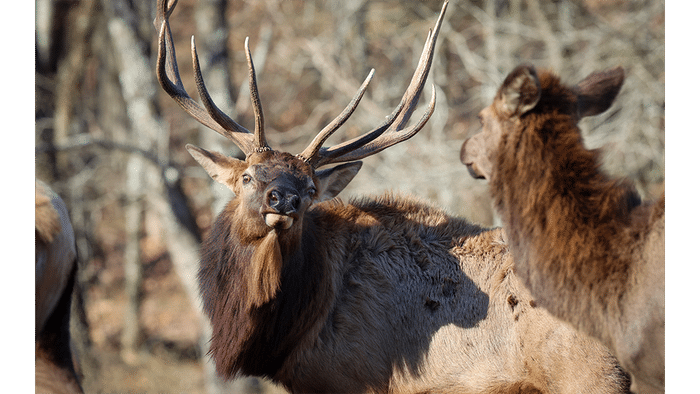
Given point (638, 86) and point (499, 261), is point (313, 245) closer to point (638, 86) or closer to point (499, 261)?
point (499, 261)

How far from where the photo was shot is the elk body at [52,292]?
3412 mm

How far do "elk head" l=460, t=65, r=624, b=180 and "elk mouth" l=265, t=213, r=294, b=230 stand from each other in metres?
1.08

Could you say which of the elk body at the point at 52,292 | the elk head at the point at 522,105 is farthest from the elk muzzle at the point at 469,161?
the elk body at the point at 52,292

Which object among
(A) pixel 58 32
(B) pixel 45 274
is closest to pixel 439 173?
(B) pixel 45 274

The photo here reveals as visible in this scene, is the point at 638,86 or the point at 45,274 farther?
the point at 638,86

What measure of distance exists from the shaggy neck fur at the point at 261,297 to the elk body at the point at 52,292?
86cm

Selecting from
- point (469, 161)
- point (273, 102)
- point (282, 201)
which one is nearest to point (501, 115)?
point (469, 161)

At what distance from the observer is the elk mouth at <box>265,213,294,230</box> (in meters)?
3.21

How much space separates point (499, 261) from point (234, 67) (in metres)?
11.2

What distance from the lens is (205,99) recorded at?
370 centimetres

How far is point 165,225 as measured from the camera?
286 inches

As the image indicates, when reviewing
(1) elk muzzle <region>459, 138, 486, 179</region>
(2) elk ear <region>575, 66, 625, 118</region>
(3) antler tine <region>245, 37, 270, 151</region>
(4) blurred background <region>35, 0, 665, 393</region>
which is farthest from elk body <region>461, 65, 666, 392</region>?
(4) blurred background <region>35, 0, 665, 393</region>

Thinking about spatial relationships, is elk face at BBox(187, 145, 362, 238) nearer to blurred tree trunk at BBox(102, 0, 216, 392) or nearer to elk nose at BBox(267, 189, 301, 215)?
elk nose at BBox(267, 189, 301, 215)

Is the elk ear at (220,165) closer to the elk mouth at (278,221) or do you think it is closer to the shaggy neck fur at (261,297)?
the shaggy neck fur at (261,297)
